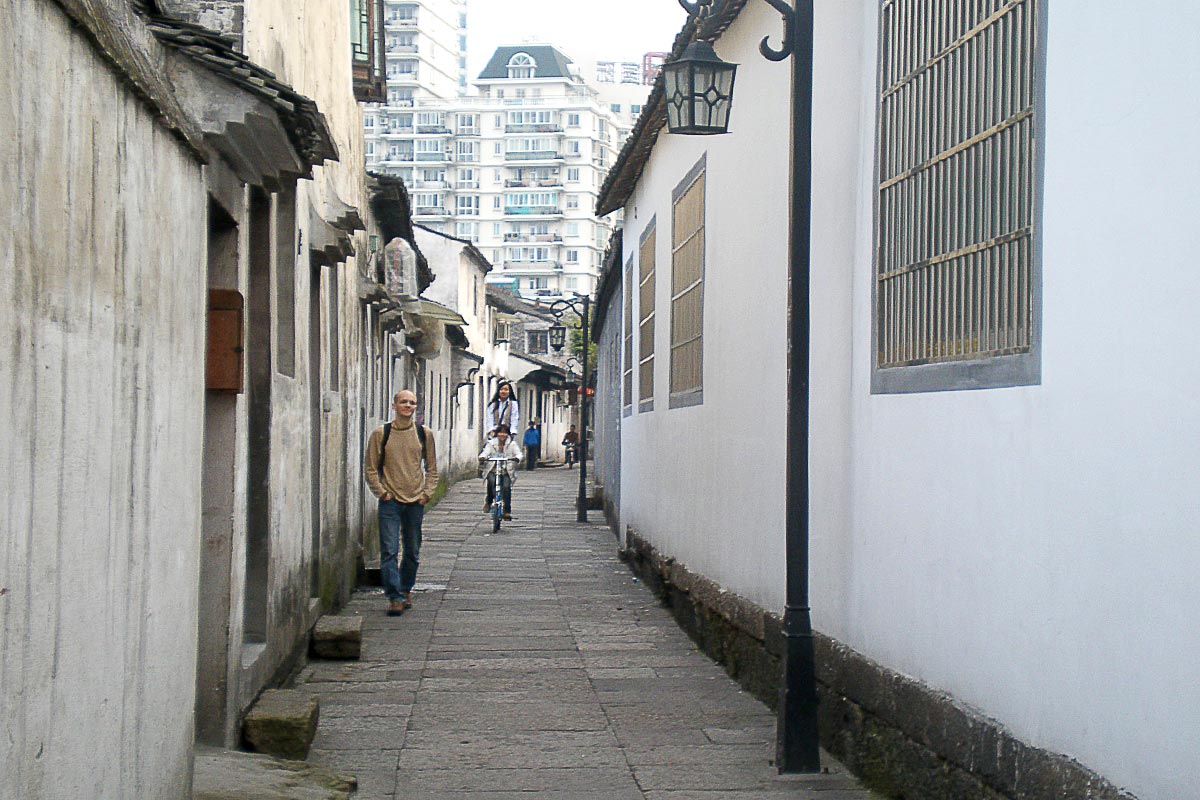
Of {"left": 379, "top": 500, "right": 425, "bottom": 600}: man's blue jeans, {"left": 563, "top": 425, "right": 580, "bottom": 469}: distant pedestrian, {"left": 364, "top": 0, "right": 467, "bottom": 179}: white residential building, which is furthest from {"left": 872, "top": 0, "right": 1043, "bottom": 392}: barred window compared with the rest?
{"left": 364, "top": 0, "right": 467, "bottom": 179}: white residential building

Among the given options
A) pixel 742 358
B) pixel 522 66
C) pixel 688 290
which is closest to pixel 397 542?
pixel 688 290

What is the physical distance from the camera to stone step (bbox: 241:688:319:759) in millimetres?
7277

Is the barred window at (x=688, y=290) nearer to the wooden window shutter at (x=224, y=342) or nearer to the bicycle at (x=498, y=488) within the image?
the wooden window shutter at (x=224, y=342)

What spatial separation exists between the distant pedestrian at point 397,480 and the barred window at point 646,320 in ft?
11.6

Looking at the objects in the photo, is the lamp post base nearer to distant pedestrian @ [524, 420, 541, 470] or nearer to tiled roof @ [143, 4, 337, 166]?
tiled roof @ [143, 4, 337, 166]

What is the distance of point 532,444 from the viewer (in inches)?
2042

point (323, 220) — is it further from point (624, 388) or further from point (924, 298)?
point (624, 388)

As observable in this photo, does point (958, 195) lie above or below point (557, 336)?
below

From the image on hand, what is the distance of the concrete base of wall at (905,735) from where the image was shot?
5.04 m

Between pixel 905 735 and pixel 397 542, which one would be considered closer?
pixel 905 735

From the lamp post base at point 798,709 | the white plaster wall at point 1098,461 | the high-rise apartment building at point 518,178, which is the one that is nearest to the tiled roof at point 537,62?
the high-rise apartment building at point 518,178

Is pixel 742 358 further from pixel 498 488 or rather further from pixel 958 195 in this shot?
pixel 498 488

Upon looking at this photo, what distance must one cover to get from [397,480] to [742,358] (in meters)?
3.94

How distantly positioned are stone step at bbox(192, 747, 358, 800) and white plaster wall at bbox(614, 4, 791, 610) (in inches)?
125
